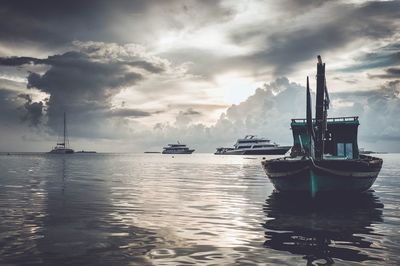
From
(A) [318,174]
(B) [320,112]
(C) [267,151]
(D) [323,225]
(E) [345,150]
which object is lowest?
(D) [323,225]

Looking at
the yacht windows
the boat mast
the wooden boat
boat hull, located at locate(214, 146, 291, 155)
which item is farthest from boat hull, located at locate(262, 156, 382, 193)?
boat hull, located at locate(214, 146, 291, 155)

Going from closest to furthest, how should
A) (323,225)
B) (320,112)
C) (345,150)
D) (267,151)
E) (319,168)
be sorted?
(323,225), (319,168), (320,112), (345,150), (267,151)

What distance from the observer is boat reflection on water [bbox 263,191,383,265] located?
10.7 meters

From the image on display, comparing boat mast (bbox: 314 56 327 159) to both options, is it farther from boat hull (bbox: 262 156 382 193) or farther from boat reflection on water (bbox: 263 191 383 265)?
boat reflection on water (bbox: 263 191 383 265)

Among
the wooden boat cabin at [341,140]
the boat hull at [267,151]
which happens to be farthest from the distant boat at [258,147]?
the wooden boat cabin at [341,140]

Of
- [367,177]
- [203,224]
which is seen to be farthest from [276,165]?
[203,224]

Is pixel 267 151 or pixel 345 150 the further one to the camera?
pixel 267 151

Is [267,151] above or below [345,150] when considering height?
below

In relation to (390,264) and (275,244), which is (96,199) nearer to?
(275,244)

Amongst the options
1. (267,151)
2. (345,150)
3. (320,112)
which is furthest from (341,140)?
(267,151)

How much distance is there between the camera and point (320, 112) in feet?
76.5

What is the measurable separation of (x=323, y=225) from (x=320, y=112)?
10137 mm

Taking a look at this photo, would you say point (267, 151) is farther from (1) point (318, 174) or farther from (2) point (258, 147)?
(1) point (318, 174)

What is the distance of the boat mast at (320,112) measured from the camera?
23.2 meters
